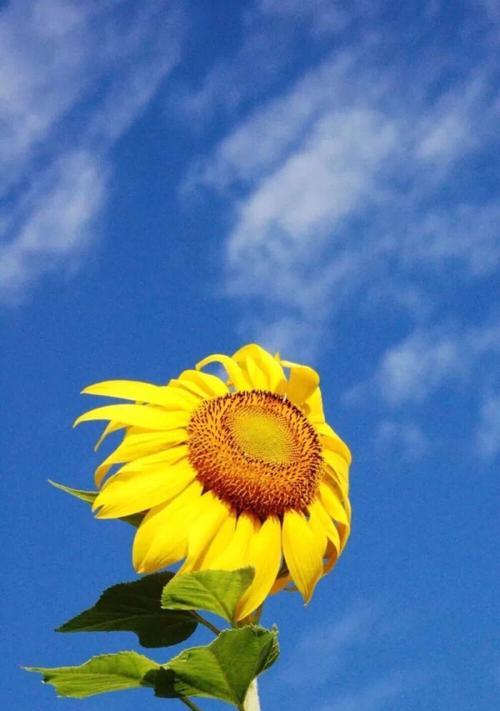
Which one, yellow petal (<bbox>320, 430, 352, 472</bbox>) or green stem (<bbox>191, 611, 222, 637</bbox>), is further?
yellow petal (<bbox>320, 430, 352, 472</bbox>)

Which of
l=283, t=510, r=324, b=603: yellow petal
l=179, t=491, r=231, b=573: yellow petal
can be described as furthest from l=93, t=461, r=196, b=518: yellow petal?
l=283, t=510, r=324, b=603: yellow petal

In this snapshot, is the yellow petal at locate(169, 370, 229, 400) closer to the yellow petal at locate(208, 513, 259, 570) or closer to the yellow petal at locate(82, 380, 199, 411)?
the yellow petal at locate(82, 380, 199, 411)

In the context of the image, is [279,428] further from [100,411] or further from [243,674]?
[243,674]

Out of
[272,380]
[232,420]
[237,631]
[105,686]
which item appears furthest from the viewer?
[272,380]

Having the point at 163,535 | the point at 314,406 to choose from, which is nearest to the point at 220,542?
the point at 163,535

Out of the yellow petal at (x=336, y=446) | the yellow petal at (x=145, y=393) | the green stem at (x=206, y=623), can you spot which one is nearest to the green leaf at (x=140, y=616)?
the green stem at (x=206, y=623)

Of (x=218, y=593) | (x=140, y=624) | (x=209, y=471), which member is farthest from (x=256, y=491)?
(x=140, y=624)

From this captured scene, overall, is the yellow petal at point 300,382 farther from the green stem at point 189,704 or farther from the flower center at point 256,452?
the green stem at point 189,704
